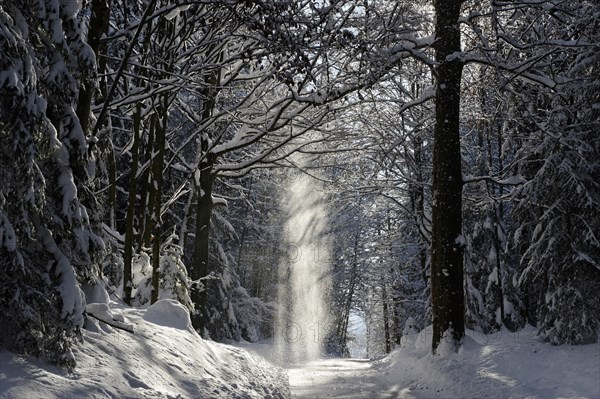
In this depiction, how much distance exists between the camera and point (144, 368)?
20.2 ft

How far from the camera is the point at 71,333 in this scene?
5.25 m

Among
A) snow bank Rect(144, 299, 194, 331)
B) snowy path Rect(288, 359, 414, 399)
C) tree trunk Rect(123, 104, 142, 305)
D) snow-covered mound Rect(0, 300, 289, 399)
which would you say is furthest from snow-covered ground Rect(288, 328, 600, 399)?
tree trunk Rect(123, 104, 142, 305)

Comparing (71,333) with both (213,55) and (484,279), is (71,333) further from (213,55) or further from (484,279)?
(484,279)

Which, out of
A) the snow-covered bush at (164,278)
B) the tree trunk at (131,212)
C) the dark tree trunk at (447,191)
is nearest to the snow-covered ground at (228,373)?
the dark tree trunk at (447,191)

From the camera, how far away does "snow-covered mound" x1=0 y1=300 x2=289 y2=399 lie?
15.5ft

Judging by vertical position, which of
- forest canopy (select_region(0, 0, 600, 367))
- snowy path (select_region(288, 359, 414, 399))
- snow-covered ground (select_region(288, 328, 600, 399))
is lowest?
snowy path (select_region(288, 359, 414, 399))

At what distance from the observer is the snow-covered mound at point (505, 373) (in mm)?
7602

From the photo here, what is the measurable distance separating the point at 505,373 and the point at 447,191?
12.3 ft

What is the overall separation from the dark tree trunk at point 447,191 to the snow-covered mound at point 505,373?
0.67 m

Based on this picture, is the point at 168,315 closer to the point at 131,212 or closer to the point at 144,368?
the point at 131,212

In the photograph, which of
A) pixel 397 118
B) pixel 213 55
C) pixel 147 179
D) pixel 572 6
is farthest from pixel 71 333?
pixel 397 118

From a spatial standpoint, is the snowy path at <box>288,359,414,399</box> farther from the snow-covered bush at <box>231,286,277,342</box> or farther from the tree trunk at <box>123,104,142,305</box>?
the snow-covered bush at <box>231,286,277,342</box>

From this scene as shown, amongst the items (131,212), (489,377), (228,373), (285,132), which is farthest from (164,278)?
(489,377)

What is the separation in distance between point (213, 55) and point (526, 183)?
7.19 metres
